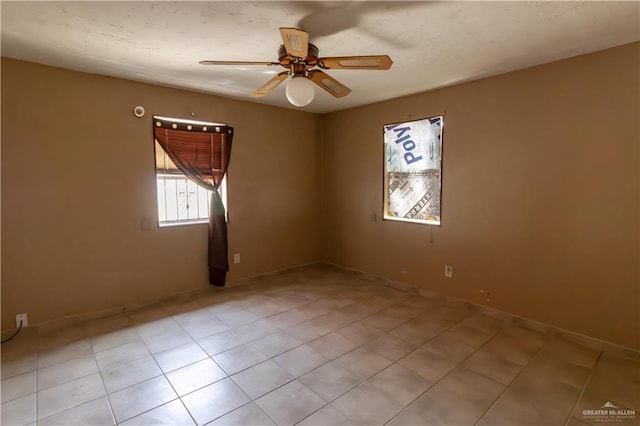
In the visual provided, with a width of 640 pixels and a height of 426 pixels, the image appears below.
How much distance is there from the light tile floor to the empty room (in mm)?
19

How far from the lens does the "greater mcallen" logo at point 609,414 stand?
1.84 meters

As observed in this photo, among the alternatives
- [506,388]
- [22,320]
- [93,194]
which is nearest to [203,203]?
[93,194]

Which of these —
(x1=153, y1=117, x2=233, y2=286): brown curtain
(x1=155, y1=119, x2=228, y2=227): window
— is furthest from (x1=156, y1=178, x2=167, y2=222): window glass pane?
(x1=153, y1=117, x2=233, y2=286): brown curtain

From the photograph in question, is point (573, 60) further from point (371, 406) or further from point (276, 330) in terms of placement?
point (276, 330)

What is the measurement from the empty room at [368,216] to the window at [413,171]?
0.09 feet

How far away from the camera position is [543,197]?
9.32 ft

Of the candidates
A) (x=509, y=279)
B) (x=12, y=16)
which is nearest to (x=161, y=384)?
(x=12, y=16)

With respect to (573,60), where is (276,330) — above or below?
below

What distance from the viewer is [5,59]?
2.64m

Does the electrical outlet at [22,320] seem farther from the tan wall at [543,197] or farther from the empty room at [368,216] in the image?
the tan wall at [543,197]

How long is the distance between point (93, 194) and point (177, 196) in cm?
83

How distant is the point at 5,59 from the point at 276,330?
325cm

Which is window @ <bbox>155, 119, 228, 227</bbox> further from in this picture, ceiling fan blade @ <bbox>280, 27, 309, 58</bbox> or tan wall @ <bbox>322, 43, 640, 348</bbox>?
tan wall @ <bbox>322, 43, 640, 348</bbox>

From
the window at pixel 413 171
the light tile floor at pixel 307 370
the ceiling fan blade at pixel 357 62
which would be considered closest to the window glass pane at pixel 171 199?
the light tile floor at pixel 307 370
